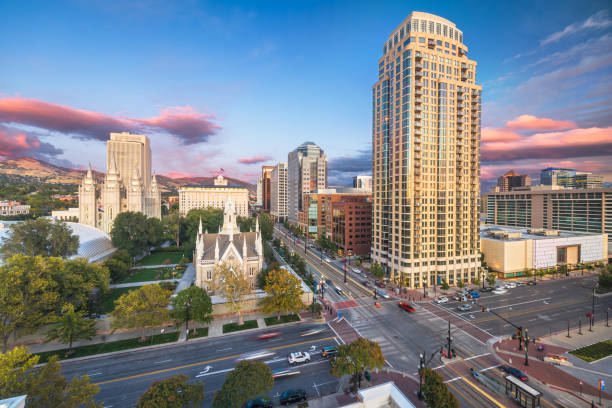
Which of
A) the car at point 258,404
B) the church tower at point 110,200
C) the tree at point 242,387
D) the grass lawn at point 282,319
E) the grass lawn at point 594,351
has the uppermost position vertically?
the church tower at point 110,200

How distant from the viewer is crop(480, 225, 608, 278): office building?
75.4 metres

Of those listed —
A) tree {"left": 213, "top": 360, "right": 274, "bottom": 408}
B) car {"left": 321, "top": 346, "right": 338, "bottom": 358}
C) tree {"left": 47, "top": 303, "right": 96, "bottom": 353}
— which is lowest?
car {"left": 321, "top": 346, "right": 338, "bottom": 358}

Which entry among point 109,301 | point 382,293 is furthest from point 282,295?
point 109,301

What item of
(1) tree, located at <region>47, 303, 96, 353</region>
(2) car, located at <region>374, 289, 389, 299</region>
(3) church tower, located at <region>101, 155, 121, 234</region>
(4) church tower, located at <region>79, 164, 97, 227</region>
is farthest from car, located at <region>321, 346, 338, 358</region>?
(4) church tower, located at <region>79, 164, 97, 227</region>

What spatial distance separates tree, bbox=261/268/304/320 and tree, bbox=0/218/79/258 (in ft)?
170

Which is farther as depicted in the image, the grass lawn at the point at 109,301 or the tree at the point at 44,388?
the grass lawn at the point at 109,301

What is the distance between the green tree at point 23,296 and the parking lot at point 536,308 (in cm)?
7176

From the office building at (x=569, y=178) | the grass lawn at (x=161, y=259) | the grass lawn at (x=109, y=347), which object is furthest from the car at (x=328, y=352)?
the office building at (x=569, y=178)

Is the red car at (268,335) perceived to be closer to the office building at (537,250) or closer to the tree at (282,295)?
the tree at (282,295)

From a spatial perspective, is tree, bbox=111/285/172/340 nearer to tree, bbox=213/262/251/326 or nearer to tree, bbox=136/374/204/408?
tree, bbox=213/262/251/326

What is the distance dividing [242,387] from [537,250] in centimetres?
9507

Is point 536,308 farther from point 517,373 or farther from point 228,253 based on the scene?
point 228,253

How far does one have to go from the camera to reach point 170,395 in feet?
67.0

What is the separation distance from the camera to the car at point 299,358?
34.6 meters
